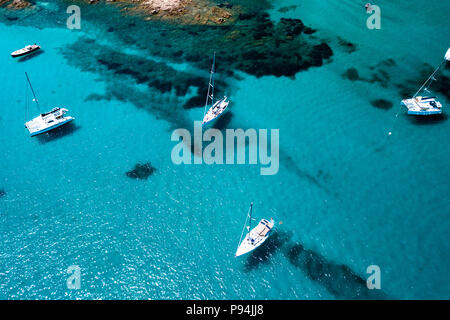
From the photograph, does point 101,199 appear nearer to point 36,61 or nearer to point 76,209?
point 76,209

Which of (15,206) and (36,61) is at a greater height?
(36,61)

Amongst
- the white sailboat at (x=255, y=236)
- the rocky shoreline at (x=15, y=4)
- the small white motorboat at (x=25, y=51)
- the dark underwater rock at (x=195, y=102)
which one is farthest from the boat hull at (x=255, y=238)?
the rocky shoreline at (x=15, y=4)

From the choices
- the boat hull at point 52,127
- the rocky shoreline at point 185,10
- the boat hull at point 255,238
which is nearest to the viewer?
the boat hull at point 255,238

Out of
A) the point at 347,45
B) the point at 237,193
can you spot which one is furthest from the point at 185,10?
the point at 237,193

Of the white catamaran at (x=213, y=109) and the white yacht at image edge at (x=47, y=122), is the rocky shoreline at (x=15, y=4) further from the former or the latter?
the white catamaran at (x=213, y=109)

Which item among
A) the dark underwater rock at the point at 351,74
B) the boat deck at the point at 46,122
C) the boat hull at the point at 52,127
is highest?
the boat deck at the point at 46,122

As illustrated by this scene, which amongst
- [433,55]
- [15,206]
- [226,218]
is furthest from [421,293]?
[15,206]

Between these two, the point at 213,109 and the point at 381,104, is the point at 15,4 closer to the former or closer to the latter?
the point at 213,109
